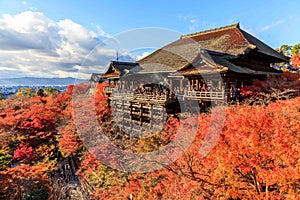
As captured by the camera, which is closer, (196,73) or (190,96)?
(196,73)

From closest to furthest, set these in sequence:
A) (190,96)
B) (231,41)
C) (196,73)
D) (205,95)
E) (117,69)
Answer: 1. (196,73)
2. (205,95)
3. (190,96)
4. (231,41)
5. (117,69)

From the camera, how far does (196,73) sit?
1314 centimetres

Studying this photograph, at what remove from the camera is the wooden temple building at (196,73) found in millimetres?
13281

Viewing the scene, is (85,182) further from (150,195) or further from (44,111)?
(44,111)

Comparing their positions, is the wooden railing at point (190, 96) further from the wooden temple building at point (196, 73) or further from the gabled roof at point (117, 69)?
the gabled roof at point (117, 69)

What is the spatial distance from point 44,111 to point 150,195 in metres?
19.2

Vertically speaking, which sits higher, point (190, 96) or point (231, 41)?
point (231, 41)

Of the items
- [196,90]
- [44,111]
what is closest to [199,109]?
[196,90]

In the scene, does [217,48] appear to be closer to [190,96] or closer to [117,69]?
[190,96]

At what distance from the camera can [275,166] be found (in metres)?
6.81

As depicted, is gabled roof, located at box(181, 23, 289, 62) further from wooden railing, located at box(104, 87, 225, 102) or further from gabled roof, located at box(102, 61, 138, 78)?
gabled roof, located at box(102, 61, 138, 78)

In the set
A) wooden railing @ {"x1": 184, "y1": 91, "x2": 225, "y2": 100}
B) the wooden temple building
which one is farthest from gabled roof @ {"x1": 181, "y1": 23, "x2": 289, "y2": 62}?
wooden railing @ {"x1": 184, "y1": 91, "x2": 225, "y2": 100}

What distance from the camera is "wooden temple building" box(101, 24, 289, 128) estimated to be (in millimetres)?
13281

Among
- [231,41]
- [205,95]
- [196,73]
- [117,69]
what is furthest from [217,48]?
[117,69]
